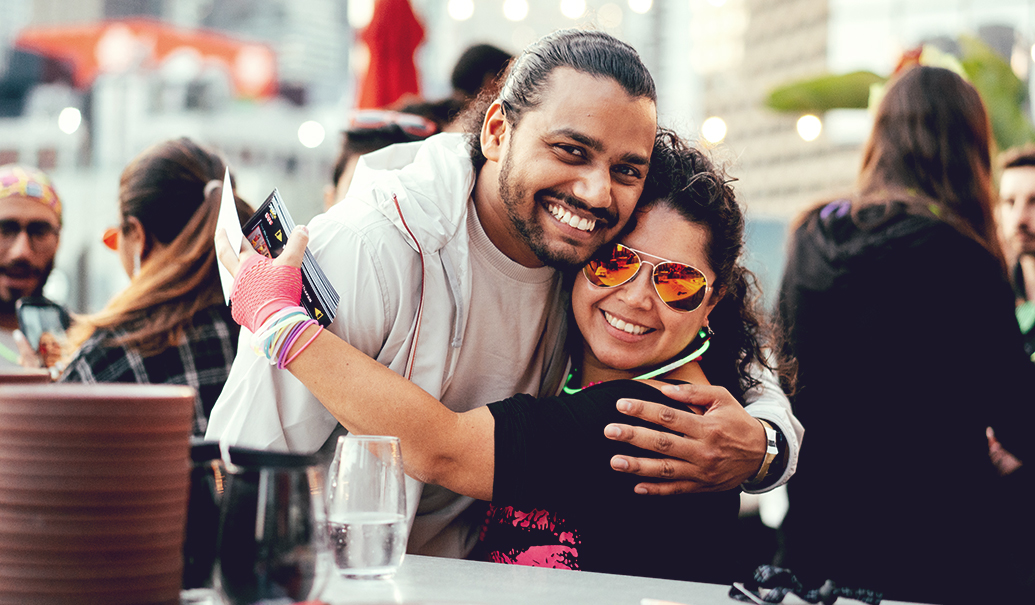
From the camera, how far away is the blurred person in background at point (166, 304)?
2.62 meters

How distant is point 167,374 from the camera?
262 centimetres

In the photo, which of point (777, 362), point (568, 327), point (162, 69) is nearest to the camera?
point (568, 327)

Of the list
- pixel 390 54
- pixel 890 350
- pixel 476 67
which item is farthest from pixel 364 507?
pixel 390 54

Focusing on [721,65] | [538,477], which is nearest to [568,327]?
[538,477]

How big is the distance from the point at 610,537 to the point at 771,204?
68.1ft

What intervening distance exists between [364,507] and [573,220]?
2.91 ft

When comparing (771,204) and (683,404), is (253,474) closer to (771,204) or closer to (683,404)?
(683,404)

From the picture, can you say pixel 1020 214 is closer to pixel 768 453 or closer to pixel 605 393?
pixel 768 453

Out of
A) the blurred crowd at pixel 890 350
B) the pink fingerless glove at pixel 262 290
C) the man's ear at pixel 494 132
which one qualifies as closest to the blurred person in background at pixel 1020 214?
the blurred crowd at pixel 890 350

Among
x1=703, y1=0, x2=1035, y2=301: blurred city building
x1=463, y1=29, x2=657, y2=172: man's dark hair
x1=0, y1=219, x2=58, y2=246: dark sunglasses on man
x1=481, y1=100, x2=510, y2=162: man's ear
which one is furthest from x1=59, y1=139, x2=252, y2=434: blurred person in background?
x1=703, y1=0, x2=1035, y2=301: blurred city building

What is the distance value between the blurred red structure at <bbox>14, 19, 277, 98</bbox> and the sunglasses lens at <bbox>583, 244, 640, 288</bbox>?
3549 centimetres

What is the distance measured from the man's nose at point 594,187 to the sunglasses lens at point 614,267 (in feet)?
0.41

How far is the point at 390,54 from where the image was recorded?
529 cm

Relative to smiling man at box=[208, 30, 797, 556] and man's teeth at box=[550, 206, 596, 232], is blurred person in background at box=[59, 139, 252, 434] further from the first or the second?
man's teeth at box=[550, 206, 596, 232]
